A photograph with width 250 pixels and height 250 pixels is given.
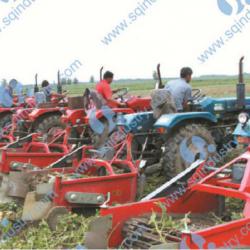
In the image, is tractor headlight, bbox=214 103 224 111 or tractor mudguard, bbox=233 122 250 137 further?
tractor headlight, bbox=214 103 224 111

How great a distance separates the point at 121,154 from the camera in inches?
240

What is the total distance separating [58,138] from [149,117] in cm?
235

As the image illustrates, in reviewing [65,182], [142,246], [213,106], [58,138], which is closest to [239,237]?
[142,246]

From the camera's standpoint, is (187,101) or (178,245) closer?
(178,245)

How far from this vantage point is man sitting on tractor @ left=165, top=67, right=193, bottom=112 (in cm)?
644

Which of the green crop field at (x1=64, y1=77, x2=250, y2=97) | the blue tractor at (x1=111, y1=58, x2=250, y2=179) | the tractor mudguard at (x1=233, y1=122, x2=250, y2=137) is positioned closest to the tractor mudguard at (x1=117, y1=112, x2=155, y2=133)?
the blue tractor at (x1=111, y1=58, x2=250, y2=179)

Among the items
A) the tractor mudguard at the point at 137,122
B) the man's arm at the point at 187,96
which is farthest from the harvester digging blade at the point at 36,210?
the man's arm at the point at 187,96

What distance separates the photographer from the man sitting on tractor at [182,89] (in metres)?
6.44

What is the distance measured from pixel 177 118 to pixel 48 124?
423cm

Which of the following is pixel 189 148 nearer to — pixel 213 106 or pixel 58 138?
pixel 213 106

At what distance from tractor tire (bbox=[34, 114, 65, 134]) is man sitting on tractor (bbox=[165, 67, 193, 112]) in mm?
3520

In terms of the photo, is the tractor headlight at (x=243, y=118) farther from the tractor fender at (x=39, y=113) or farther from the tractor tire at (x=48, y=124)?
the tractor fender at (x=39, y=113)

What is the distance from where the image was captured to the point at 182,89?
6.45m

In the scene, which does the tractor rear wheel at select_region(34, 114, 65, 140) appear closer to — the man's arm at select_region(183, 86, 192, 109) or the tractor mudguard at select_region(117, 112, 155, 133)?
the tractor mudguard at select_region(117, 112, 155, 133)
